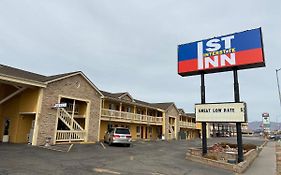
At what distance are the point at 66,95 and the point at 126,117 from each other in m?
11.7

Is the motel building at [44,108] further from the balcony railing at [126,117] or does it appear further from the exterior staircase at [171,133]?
the exterior staircase at [171,133]

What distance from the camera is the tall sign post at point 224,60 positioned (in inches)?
625

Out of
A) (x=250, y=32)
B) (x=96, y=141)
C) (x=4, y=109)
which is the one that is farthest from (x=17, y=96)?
(x=250, y=32)

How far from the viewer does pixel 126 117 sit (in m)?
31.9

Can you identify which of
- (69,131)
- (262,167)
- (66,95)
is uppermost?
(66,95)

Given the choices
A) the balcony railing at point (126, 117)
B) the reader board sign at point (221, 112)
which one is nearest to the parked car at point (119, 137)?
the balcony railing at point (126, 117)

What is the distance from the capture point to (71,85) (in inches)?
886

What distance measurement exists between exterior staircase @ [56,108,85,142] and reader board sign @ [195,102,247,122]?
37.7 feet

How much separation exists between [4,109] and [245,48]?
71.2 ft

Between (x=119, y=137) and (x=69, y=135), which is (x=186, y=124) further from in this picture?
(x=69, y=135)

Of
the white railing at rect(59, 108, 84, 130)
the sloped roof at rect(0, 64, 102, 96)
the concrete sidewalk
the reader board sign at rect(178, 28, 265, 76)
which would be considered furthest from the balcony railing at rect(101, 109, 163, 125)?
the concrete sidewalk

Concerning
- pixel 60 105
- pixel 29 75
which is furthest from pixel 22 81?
pixel 29 75

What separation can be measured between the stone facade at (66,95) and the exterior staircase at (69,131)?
0.71 metres

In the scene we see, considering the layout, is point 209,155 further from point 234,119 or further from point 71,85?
point 71,85
